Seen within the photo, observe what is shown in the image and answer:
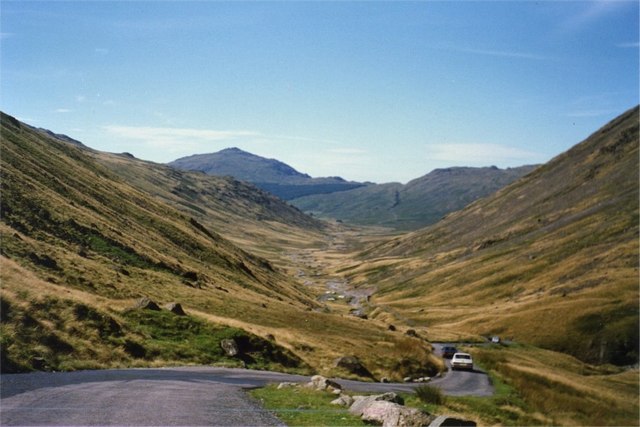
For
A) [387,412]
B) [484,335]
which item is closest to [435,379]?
[387,412]

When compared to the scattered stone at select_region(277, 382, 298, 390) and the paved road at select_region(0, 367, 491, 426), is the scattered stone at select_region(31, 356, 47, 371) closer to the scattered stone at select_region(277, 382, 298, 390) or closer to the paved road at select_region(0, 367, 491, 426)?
the paved road at select_region(0, 367, 491, 426)

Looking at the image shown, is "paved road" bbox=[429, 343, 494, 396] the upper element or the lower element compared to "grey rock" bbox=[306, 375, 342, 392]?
lower

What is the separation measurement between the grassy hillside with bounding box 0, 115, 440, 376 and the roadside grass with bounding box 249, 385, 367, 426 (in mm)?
9726

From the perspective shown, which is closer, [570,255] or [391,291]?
[570,255]

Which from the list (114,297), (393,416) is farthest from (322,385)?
(114,297)

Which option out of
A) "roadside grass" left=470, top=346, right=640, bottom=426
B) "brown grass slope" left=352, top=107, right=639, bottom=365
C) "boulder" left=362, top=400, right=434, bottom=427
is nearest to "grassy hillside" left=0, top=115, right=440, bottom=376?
"roadside grass" left=470, top=346, right=640, bottom=426

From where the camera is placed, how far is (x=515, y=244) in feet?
559

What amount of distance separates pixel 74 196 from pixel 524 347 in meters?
77.2

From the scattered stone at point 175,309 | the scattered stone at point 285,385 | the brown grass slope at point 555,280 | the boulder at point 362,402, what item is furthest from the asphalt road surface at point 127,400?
the brown grass slope at point 555,280

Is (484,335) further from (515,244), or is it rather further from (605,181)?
(605,181)

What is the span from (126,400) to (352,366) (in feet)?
85.4

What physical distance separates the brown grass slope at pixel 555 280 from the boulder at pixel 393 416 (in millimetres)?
71519

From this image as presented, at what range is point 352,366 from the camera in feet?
138

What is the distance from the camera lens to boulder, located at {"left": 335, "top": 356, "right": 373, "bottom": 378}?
41844 mm
